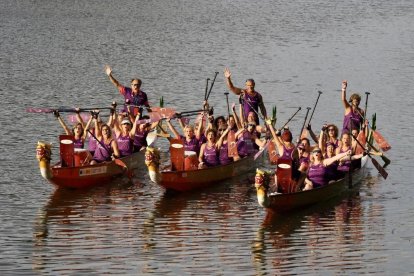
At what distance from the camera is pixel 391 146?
38.6 meters

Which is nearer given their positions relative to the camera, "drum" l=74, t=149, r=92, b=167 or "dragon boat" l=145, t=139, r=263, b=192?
"dragon boat" l=145, t=139, r=263, b=192

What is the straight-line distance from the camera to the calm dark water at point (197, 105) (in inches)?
1061

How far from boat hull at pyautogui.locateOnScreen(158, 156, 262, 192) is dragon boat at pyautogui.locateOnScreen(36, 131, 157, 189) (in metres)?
2.11

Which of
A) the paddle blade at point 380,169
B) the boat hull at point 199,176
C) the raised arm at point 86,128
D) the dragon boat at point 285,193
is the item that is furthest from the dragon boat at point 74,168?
the paddle blade at point 380,169

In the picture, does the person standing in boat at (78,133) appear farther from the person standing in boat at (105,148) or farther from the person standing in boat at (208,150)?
the person standing in boat at (208,150)

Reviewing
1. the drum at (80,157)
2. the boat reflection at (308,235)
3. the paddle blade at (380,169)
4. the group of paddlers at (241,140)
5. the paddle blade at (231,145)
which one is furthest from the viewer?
the paddle blade at (231,145)

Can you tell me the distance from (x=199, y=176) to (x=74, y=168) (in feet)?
10.8

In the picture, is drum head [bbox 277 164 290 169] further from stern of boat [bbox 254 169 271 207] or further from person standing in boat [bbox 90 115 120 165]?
person standing in boat [bbox 90 115 120 165]

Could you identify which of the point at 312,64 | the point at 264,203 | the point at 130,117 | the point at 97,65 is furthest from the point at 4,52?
the point at 264,203

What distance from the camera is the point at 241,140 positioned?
34.5 metres

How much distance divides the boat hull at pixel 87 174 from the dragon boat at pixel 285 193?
15.4 feet

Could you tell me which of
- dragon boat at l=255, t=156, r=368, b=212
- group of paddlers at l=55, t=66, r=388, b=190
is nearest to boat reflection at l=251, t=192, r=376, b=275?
dragon boat at l=255, t=156, r=368, b=212

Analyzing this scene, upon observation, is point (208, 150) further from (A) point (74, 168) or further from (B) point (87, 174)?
(A) point (74, 168)

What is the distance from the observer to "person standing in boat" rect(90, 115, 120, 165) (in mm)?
33438
